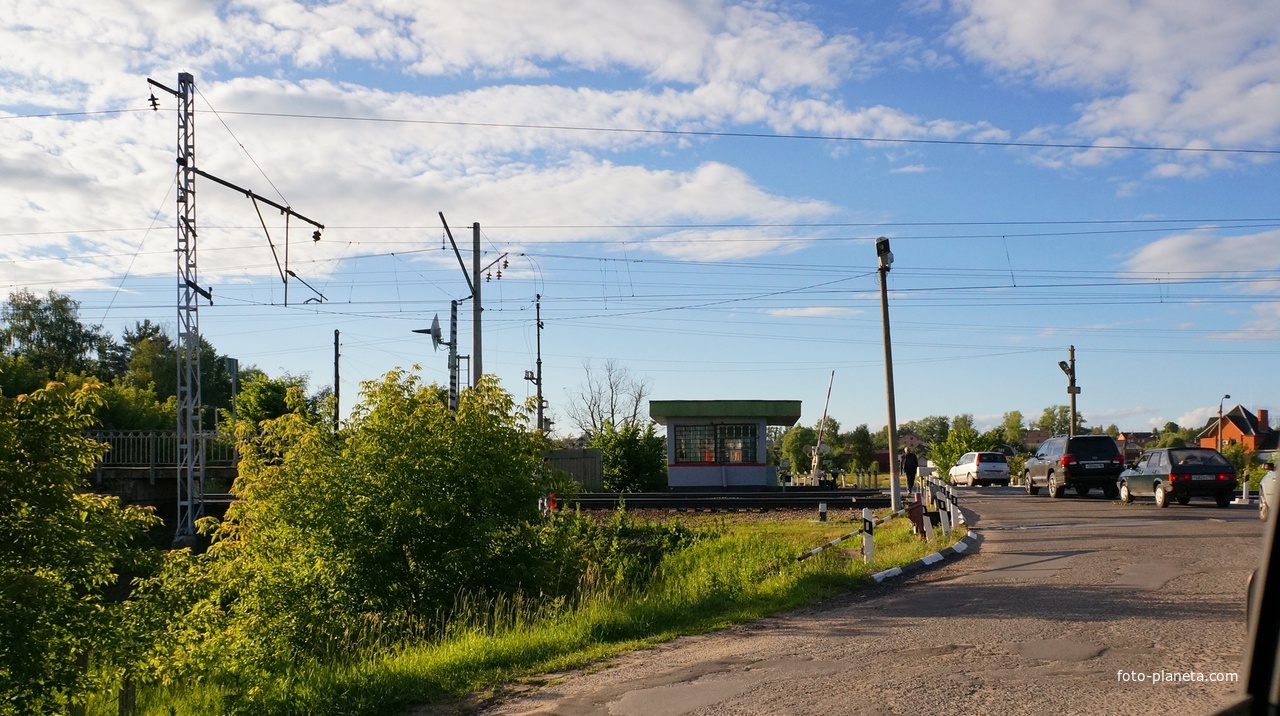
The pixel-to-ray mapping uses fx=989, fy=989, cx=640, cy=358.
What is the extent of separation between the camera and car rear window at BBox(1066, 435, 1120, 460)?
30.3 metres

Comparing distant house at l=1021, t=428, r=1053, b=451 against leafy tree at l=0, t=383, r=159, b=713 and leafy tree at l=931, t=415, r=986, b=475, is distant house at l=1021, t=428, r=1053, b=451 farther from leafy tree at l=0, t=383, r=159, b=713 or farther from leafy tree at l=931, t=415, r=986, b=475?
leafy tree at l=0, t=383, r=159, b=713

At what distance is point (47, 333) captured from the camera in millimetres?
76312

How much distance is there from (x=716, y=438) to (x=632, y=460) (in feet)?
13.6

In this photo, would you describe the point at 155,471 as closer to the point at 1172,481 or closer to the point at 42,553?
the point at 42,553

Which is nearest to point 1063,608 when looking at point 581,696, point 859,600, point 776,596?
point 859,600

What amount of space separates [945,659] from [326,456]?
10.6 meters

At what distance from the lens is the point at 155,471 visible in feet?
122

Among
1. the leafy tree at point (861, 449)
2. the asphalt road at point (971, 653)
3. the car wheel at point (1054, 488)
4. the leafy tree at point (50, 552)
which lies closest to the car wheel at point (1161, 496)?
the car wheel at point (1054, 488)

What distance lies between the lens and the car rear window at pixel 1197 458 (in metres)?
24.9

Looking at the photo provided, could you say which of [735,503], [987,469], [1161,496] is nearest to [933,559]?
[1161,496]

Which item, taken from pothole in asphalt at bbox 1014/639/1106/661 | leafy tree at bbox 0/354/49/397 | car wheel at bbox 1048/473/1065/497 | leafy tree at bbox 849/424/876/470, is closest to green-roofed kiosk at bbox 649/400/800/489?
car wheel at bbox 1048/473/1065/497

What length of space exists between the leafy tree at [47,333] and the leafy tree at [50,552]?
70.9 metres

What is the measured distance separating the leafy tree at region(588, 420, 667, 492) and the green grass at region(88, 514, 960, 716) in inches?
1126

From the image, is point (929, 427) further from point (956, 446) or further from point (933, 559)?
point (933, 559)
